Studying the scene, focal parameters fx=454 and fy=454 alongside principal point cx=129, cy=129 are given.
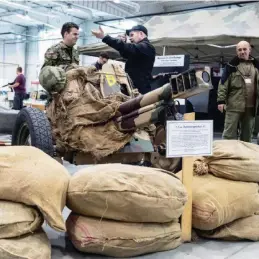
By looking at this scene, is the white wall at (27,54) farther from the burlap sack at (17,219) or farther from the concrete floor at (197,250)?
the burlap sack at (17,219)

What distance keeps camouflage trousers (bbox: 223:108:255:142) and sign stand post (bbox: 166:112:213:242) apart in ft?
7.49

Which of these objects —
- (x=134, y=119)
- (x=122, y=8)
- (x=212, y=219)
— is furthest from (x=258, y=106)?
(x=122, y=8)

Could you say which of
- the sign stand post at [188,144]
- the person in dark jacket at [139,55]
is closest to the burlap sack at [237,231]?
the sign stand post at [188,144]

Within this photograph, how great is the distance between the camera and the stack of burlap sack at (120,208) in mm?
2006

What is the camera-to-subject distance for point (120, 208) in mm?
2021

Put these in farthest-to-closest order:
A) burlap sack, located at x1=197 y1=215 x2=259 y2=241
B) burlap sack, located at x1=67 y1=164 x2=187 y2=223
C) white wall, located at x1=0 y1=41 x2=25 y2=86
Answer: white wall, located at x1=0 y1=41 x2=25 y2=86 < burlap sack, located at x1=197 y1=215 x2=259 y2=241 < burlap sack, located at x1=67 y1=164 x2=187 y2=223

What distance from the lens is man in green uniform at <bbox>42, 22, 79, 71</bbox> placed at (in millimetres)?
3936

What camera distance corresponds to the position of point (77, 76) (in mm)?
3625

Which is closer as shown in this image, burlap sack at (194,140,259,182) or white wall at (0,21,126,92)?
burlap sack at (194,140,259,182)

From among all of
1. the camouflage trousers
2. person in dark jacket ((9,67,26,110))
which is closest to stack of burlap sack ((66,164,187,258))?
the camouflage trousers

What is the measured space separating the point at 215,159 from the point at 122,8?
1503 centimetres

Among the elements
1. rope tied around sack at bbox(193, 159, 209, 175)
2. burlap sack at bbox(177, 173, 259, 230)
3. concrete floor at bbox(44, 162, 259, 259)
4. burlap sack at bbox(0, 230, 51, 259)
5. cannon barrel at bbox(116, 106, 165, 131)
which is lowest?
concrete floor at bbox(44, 162, 259, 259)

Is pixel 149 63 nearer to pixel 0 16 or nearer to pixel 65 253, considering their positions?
pixel 65 253

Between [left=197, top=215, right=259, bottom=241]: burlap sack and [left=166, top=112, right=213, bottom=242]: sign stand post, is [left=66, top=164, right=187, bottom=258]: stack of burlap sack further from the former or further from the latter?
[left=197, top=215, right=259, bottom=241]: burlap sack
